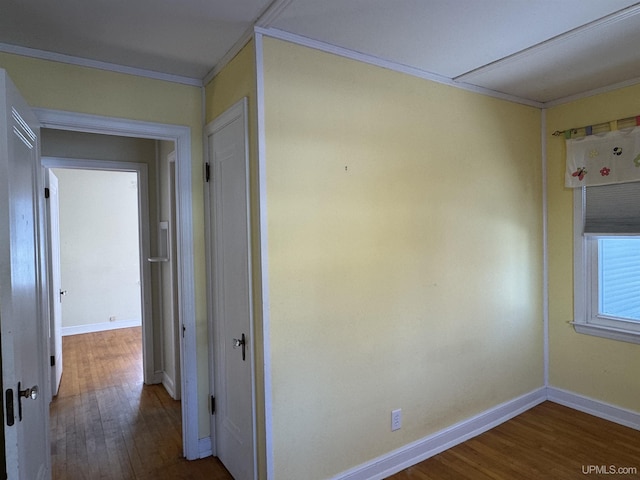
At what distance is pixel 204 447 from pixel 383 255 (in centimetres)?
175

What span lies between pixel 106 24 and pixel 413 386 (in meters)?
2.61

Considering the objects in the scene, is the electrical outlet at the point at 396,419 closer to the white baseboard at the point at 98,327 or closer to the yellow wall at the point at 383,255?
the yellow wall at the point at 383,255

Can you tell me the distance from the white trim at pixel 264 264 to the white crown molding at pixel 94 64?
2.77ft

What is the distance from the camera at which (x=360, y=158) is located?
2.24 meters

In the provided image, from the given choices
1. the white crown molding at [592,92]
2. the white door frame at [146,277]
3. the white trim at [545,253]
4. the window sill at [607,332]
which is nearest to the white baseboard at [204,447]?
the white door frame at [146,277]

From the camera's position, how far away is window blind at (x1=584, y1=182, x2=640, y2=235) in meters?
2.76

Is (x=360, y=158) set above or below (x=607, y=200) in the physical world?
above

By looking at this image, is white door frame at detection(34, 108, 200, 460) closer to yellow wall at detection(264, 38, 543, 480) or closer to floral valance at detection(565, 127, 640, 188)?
yellow wall at detection(264, 38, 543, 480)

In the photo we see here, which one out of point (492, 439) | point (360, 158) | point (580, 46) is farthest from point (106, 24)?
point (492, 439)

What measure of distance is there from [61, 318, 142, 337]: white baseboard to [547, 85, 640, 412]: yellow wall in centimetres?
609

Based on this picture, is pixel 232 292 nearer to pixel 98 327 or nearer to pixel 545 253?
pixel 545 253

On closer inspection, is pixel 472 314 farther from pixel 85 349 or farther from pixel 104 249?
pixel 104 249

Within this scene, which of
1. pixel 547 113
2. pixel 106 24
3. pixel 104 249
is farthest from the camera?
pixel 104 249

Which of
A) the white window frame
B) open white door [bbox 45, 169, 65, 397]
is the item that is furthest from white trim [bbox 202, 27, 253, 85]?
the white window frame
